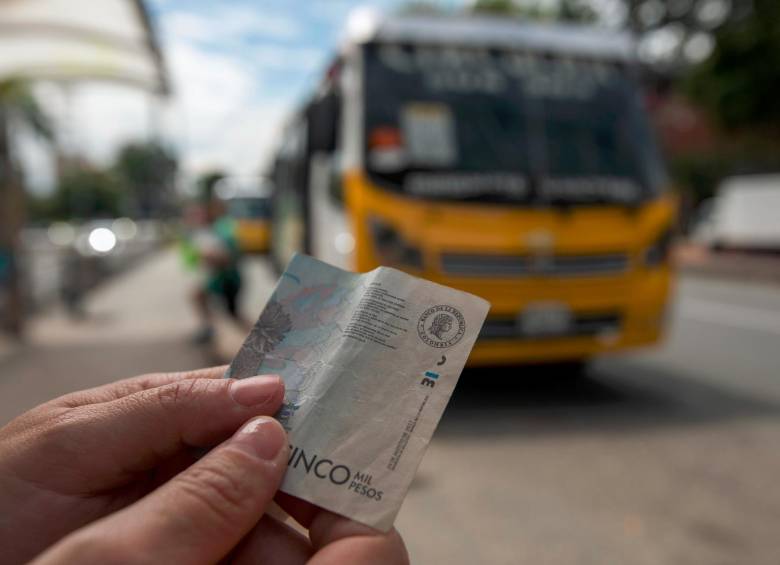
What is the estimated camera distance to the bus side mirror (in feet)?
17.7

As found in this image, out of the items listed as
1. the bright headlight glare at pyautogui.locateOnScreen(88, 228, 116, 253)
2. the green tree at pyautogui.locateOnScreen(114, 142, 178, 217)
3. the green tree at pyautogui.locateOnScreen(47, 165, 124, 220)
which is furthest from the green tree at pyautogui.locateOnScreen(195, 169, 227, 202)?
the green tree at pyautogui.locateOnScreen(47, 165, 124, 220)

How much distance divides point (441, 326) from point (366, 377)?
126 mm

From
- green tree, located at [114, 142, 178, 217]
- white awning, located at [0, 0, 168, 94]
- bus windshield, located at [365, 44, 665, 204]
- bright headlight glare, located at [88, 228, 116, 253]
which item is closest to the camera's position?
bus windshield, located at [365, 44, 665, 204]

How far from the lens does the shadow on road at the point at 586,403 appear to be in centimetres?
474

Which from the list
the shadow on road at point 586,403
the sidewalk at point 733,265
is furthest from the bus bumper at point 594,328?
the sidewalk at point 733,265

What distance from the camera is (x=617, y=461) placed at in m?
4.05

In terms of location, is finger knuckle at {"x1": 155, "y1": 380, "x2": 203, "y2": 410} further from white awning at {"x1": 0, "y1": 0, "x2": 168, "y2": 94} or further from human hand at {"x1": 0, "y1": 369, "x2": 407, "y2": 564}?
white awning at {"x1": 0, "y1": 0, "x2": 168, "y2": 94}

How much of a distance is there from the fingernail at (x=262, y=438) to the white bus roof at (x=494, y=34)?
461 cm

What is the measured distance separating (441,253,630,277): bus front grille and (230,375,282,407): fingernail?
3616 mm

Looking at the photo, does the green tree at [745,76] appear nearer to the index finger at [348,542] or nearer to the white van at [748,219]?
the white van at [748,219]

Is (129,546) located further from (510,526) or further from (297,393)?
(510,526)

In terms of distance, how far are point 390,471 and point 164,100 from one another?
28.1 feet

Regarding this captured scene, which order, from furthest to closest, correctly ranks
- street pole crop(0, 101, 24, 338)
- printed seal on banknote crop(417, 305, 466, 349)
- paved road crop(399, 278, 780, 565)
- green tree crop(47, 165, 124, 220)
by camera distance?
green tree crop(47, 165, 124, 220), street pole crop(0, 101, 24, 338), paved road crop(399, 278, 780, 565), printed seal on banknote crop(417, 305, 466, 349)

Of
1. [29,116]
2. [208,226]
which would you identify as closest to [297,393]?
[208,226]
